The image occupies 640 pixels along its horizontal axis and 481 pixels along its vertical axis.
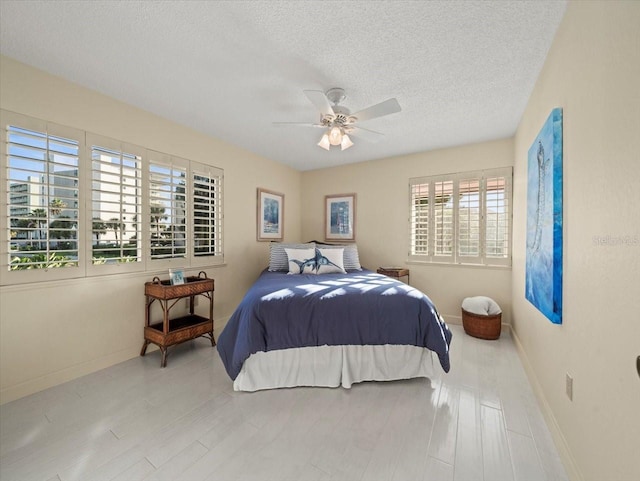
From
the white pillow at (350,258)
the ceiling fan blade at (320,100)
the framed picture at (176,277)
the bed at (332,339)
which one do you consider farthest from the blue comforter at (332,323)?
the ceiling fan blade at (320,100)

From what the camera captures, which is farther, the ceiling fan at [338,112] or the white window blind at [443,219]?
the white window blind at [443,219]

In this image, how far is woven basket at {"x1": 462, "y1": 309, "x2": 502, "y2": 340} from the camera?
3.14 metres

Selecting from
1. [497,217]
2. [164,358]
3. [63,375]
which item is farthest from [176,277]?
[497,217]

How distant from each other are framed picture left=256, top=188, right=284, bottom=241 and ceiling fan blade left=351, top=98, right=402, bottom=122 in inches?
90.9

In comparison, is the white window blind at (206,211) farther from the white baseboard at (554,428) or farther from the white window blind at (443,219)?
the white baseboard at (554,428)

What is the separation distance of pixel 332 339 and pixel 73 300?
2.26 m

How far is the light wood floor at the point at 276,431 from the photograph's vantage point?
1410 millimetres

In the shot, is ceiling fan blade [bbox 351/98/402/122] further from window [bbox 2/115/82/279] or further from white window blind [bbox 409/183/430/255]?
window [bbox 2/115/82/279]

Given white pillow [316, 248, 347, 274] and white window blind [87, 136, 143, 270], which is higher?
white window blind [87, 136, 143, 270]

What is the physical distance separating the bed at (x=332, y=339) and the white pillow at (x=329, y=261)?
115cm

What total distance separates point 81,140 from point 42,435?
2.22 m

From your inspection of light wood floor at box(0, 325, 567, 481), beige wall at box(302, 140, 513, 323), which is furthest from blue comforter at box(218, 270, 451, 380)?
beige wall at box(302, 140, 513, 323)

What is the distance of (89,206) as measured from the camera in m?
2.38

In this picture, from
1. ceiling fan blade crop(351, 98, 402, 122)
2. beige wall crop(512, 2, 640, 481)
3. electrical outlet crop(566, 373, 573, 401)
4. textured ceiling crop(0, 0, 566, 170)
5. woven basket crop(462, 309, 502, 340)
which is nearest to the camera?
beige wall crop(512, 2, 640, 481)
